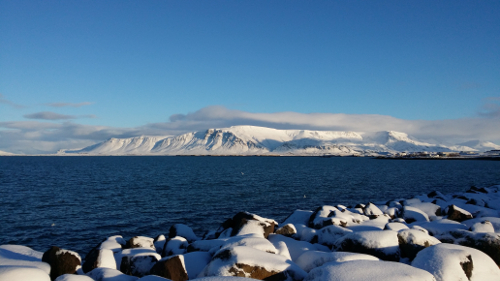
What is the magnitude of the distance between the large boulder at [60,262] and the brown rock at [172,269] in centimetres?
354

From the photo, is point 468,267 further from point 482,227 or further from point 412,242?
point 482,227

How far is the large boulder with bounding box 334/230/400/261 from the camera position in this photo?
10297 mm

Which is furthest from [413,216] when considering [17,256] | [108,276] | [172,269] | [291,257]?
[17,256]

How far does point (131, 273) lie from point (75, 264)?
6.58 ft

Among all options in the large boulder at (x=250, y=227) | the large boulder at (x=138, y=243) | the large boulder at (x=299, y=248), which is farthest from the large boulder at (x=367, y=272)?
the large boulder at (x=138, y=243)

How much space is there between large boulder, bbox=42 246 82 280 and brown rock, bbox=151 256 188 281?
3541 millimetres

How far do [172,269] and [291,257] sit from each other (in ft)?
15.1

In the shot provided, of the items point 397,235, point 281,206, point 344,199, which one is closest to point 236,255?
point 397,235

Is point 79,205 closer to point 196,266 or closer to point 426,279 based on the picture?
point 196,266

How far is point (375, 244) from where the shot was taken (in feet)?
34.2

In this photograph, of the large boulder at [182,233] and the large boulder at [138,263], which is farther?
the large boulder at [182,233]

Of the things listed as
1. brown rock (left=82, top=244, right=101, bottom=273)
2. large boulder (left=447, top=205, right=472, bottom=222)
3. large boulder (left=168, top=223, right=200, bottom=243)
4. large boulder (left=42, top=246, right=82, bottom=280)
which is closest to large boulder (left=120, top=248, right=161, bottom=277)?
brown rock (left=82, top=244, right=101, bottom=273)

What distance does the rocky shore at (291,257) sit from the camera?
812cm

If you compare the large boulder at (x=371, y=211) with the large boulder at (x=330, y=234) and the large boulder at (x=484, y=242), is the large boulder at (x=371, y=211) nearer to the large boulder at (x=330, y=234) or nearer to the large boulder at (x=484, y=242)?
the large boulder at (x=330, y=234)
